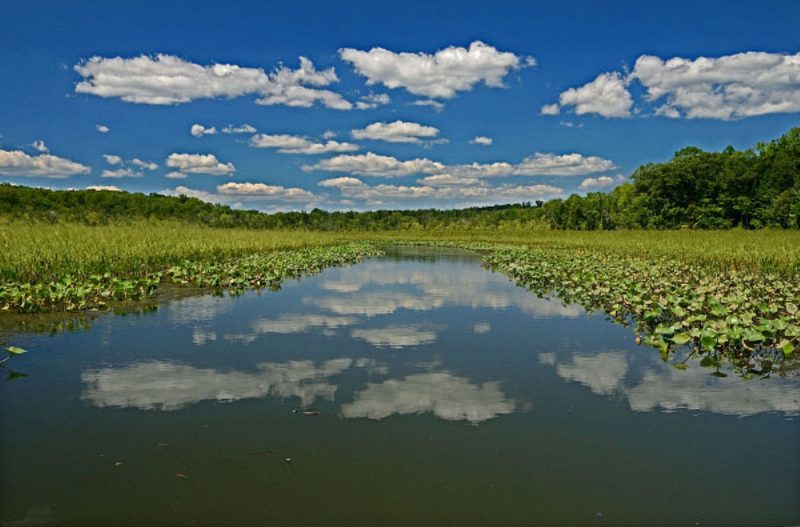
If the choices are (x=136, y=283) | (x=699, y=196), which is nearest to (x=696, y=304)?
(x=136, y=283)

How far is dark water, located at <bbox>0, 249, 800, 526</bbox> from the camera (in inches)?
127

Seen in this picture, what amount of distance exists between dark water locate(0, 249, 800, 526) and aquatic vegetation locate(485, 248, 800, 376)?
2.45ft

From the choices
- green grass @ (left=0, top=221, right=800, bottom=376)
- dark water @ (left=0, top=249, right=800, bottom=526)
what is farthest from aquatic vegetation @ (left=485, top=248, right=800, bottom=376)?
dark water @ (left=0, top=249, right=800, bottom=526)

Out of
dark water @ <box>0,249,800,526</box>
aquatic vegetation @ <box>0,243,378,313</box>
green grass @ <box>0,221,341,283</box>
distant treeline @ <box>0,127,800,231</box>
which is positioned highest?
distant treeline @ <box>0,127,800,231</box>

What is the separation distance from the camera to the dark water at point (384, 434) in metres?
3.23

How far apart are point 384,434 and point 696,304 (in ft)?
21.5

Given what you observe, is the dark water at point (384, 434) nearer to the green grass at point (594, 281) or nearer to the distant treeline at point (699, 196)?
the green grass at point (594, 281)

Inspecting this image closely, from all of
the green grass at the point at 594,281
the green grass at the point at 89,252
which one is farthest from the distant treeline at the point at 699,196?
the green grass at the point at 594,281

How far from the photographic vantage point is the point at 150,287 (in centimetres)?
1216

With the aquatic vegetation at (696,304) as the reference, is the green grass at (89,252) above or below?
above

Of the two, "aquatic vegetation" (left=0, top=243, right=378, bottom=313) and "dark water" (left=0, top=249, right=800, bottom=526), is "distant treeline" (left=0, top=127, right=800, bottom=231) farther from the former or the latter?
"dark water" (left=0, top=249, right=800, bottom=526)

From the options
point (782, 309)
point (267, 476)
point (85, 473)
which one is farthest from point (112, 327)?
point (782, 309)

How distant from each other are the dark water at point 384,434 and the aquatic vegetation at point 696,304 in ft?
2.45

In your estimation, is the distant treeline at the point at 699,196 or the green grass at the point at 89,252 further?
the distant treeline at the point at 699,196
